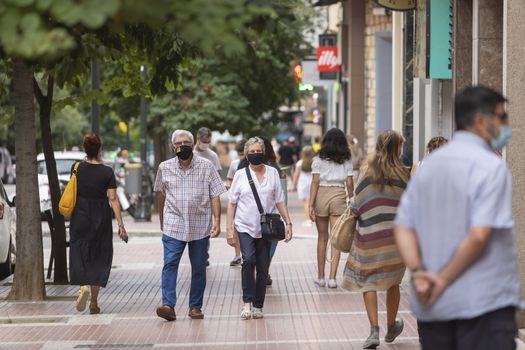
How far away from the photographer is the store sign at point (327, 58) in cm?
3594

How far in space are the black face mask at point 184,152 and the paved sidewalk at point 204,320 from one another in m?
1.50

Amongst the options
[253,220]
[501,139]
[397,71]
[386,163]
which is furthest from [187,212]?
[397,71]

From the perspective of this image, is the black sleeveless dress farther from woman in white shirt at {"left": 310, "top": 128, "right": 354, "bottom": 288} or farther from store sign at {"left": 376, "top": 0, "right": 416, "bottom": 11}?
store sign at {"left": 376, "top": 0, "right": 416, "bottom": 11}

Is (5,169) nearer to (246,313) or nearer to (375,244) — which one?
(246,313)

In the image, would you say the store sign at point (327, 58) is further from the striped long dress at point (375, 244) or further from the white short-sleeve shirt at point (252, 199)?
the striped long dress at point (375, 244)

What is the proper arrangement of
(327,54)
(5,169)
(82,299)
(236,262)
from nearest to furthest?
(82,299) < (236,262) < (327,54) < (5,169)

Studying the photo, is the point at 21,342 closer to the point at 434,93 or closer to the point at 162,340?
the point at 162,340

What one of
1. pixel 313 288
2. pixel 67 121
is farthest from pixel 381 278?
pixel 67 121

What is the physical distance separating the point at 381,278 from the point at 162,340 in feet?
6.62

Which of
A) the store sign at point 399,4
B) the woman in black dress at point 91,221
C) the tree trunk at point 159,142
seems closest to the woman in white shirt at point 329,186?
the woman in black dress at point 91,221

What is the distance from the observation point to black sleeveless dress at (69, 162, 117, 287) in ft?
40.1

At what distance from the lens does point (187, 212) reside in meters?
11.8

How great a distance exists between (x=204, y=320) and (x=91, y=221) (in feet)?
4.85

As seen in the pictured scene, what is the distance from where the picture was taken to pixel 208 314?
40.2ft
